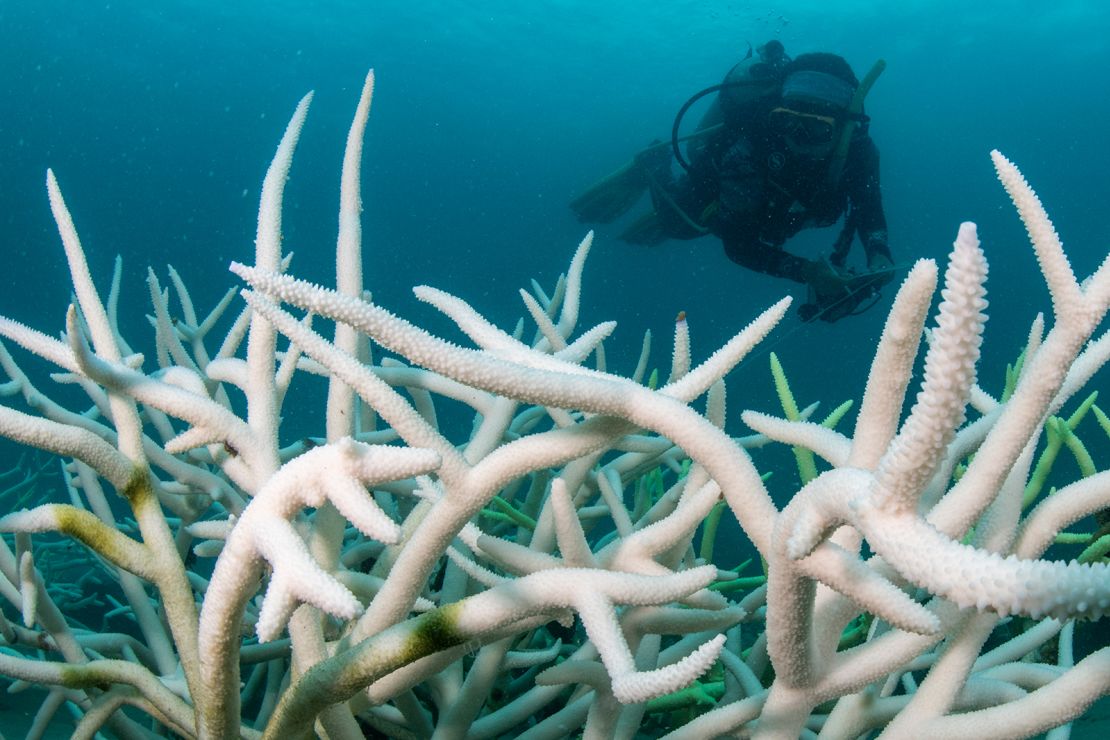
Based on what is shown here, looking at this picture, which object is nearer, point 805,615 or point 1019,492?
point 805,615

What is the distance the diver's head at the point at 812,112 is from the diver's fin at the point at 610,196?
3.77m

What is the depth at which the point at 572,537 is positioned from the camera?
4.68 feet

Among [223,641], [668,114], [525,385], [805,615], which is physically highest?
[668,114]

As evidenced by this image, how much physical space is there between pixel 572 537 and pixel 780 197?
677cm

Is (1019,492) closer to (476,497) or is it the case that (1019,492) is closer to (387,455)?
(476,497)

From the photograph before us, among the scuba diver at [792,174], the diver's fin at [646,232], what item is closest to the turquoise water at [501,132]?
the diver's fin at [646,232]

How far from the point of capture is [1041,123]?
52.8m

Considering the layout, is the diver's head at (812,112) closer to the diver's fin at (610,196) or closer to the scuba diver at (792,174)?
the scuba diver at (792,174)

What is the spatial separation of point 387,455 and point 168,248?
74.9 meters

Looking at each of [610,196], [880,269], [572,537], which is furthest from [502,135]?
[572,537]

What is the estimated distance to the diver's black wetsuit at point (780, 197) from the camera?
7.14 metres

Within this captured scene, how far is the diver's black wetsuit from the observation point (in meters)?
7.14

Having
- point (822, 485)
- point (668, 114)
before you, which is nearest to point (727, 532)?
point (822, 485)

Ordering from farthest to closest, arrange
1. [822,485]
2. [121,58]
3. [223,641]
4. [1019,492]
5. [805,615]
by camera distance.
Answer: [121,58] < [1019,492] < [223,641] < [805,615] < [822,485]
